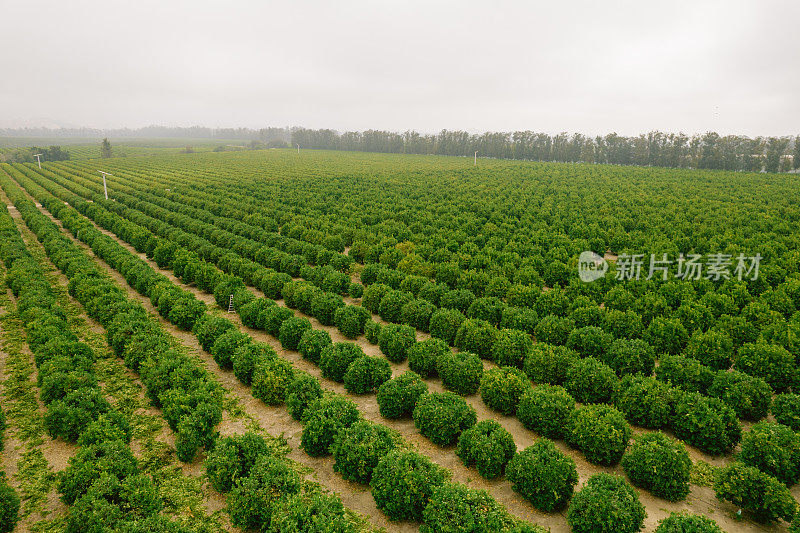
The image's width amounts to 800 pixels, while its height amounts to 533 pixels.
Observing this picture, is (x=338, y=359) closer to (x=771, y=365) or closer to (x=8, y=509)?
(x=8, y=509)

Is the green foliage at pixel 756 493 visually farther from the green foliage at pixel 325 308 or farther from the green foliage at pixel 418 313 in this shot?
the green foliage at pixel 325 308

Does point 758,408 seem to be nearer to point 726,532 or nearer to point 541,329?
point 726,532

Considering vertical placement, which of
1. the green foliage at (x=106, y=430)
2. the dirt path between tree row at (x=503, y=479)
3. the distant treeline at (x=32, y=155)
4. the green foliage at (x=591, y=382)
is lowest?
the dirt path between tree row at (x=503, y=479)

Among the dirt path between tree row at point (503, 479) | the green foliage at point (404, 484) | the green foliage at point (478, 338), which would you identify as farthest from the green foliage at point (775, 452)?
the green foliage at point (478, 338)

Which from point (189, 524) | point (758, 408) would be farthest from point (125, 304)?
point (758, 408)

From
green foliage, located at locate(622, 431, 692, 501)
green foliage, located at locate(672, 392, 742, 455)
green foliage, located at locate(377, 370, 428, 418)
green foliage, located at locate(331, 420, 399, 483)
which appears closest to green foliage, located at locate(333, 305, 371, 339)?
green foliage, located at locate(377, 370, 428, 418)
